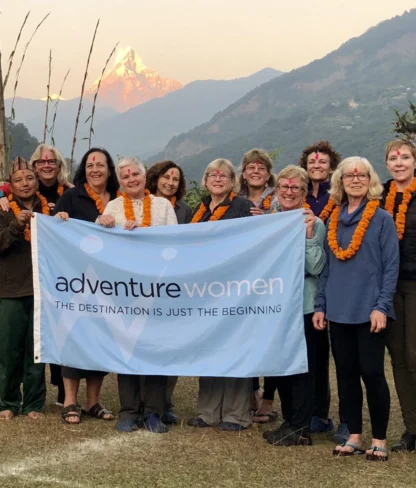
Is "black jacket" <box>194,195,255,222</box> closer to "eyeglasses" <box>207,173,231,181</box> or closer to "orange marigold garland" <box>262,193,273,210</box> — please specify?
"eyeglasses" <box>207,173,231,181</box>

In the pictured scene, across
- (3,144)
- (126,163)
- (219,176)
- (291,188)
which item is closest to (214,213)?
(219,176)

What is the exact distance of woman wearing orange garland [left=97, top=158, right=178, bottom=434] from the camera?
5500mm

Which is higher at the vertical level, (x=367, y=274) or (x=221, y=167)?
(x=221, y=167)

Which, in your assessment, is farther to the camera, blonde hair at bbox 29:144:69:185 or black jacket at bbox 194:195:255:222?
blonde hair at bbox 29:144:69:185

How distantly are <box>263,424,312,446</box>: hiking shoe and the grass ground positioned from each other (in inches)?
2.8

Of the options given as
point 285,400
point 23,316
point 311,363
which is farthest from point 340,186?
point 23,316

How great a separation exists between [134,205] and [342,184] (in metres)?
1.59

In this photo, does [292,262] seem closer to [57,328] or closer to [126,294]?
[126,294]

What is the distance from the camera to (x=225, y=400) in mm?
5609

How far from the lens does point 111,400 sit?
6781 mm

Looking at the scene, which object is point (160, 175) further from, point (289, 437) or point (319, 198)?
point (289, 437)

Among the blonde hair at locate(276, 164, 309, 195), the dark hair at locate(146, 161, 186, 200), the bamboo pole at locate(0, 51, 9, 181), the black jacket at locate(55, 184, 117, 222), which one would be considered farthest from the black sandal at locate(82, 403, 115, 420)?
the bamboo pole at locate(0, 51, 9, 181)

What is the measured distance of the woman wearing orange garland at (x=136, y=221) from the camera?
217 inches

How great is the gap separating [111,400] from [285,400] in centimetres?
203
